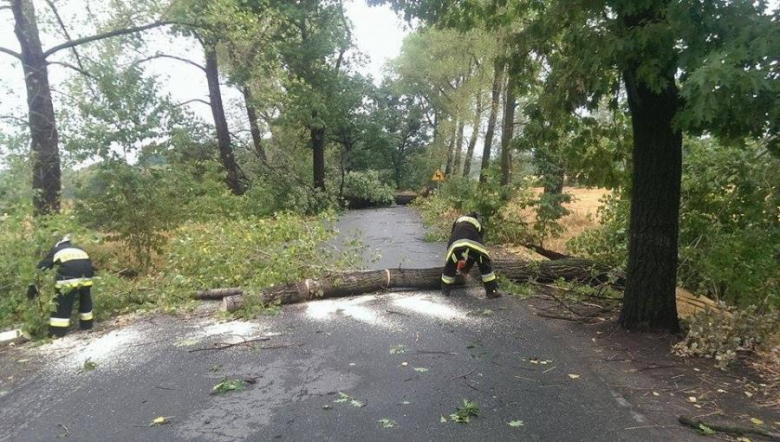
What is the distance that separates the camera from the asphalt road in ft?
11.0

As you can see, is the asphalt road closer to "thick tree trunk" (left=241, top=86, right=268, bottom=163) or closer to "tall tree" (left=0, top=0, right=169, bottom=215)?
"tall tree" (left=0, top=0, right=169, bottom=215)

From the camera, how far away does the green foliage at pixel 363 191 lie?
2895cm

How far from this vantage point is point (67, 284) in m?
5.61

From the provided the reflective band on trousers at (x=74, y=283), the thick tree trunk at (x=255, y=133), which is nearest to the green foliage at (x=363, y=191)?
the thick tree trunk at (x=255, y=133)

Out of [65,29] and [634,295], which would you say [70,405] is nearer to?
[634,295]

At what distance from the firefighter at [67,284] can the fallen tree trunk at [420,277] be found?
63.7 inches

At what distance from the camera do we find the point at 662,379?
4078 millimetres

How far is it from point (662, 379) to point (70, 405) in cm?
498

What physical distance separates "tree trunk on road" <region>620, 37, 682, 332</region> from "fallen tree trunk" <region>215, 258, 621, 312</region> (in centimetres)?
183

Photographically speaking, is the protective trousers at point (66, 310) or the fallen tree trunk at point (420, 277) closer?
the protective trousers at point (66, 310)

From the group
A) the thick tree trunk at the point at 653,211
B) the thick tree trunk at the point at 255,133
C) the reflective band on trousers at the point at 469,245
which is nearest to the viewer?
the thick tree trunk at the point at 653,211

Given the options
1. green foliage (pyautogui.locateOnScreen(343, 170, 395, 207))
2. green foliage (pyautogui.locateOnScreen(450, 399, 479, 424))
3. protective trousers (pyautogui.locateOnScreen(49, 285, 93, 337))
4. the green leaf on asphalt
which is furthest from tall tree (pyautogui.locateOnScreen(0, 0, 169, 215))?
green foliage (pyautogui.locateOnScreen(343, 170, 395, 207))

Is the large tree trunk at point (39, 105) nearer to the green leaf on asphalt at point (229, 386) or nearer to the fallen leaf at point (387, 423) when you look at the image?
the green leaf on asphalt at point (229, 386)

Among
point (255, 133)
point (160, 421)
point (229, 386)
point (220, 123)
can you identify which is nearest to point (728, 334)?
point (229, 386)
